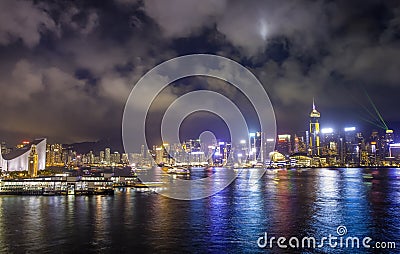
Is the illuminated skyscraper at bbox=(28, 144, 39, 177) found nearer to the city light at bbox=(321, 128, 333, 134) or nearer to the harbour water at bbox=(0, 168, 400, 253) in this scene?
the harbour water at bbox=(0, 168, 400, 253)

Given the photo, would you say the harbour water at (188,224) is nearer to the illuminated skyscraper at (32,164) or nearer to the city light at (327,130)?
the illuminated skyscraper at (32,164)

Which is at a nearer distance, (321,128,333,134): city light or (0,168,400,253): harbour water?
(0,168,400,253): harbour water

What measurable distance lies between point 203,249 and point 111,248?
3160 millimetres

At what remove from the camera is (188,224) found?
15.6m

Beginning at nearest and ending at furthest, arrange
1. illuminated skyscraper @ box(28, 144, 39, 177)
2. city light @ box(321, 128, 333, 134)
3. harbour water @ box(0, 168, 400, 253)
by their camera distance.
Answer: harbour water @ box(0, 168, 400, 253) → illuminated skyscraper @ box(28, 144, 39, 177) → city light @ box(321, 128, 333, 134)

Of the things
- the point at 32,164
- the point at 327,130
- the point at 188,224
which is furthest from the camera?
the point at 327,130

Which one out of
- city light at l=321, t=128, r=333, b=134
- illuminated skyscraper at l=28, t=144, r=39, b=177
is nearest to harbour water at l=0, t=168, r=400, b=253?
illuminated skyscraper at l=28, t=144, r=39, b=177

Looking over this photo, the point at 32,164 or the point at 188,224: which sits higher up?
the point at 32,164

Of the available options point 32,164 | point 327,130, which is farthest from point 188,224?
point 327,130

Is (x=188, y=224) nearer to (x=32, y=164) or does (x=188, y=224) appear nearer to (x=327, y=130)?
(x=32, y=164)

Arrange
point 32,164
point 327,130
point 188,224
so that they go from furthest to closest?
→ point 327,130 → point 32,164 → point 188,224

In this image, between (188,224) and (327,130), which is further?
(327,130)

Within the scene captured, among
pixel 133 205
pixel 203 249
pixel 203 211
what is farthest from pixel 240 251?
pixel 133 205

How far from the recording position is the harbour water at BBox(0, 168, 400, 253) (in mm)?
12055
